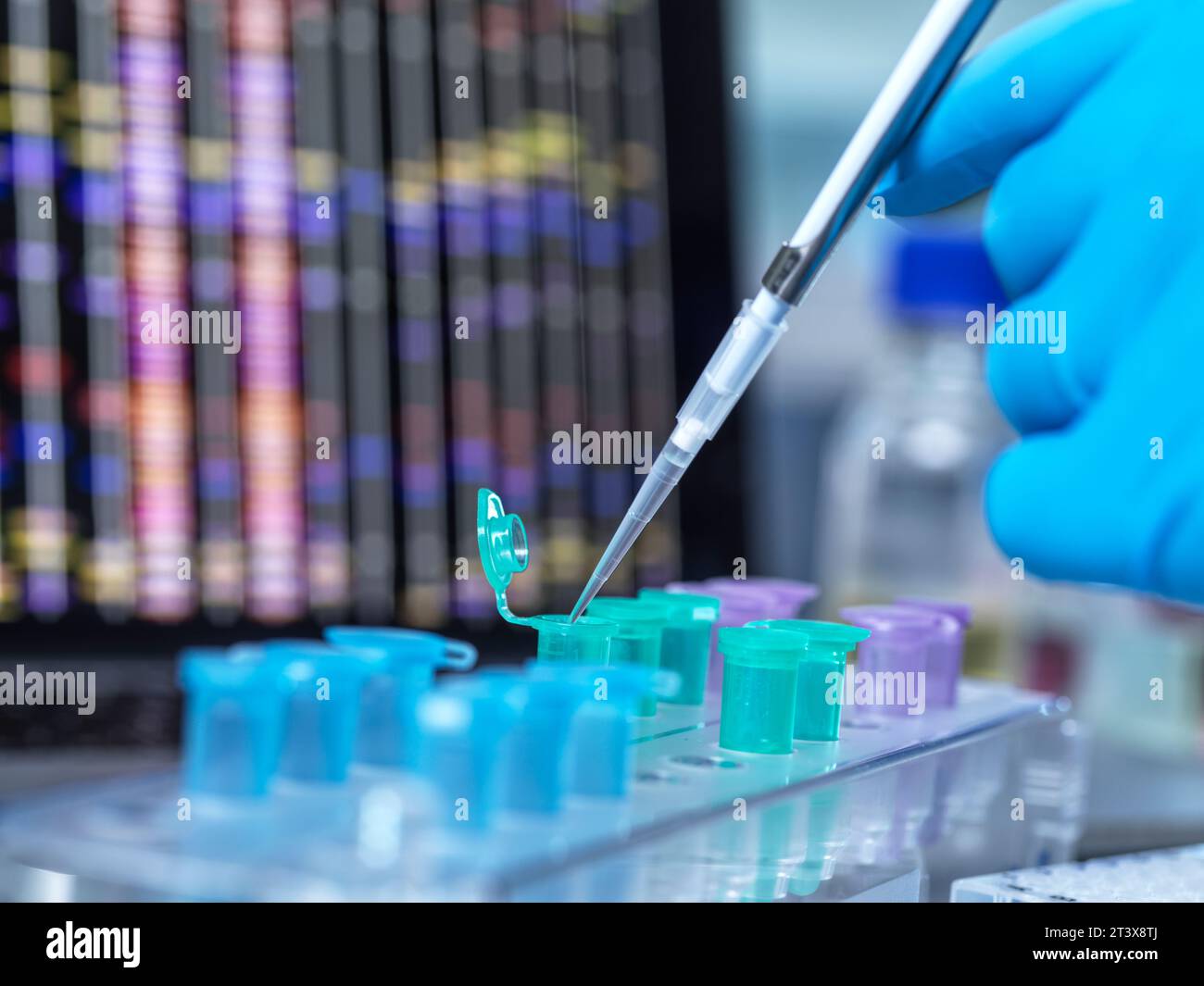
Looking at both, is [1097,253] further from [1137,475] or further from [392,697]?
[392,697]

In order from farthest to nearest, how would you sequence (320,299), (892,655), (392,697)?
(320,299)
(892,655)
(392,697)

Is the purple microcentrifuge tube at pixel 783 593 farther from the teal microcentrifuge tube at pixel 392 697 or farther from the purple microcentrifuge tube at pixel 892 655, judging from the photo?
the teal microcentrifuge tube at pixel 392 697

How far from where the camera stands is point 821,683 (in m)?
0.36

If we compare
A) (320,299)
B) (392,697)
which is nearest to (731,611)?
(392,697)

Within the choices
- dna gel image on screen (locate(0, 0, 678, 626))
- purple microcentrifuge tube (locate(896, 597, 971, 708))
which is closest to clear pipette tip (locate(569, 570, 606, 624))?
purple microcentrifuge tube (locate(896, 597, 971, 708))

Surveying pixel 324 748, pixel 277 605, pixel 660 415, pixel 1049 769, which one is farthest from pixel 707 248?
pixel 324 748

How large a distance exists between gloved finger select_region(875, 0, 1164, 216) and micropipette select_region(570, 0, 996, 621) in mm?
26

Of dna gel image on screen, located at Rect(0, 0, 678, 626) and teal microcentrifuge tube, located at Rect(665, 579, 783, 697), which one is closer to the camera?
teal microcentrifuge tube, located at Rect(665, 579, 783, 697)

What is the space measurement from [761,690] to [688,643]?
6 cm

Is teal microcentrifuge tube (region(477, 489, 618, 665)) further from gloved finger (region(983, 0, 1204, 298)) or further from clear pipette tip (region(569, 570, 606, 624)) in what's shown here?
gloved finger (region(983, 0, 1204, 298))

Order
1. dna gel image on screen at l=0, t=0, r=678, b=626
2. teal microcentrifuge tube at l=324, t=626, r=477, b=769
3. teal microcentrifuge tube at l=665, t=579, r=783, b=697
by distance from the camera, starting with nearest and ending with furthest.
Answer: teal microcentrifuge tube at l=324, t=626, r=477, b=769 < teal microcentrifuge tube at l=665, t=579, r=783, b=697 < dna gel image on screen at l=0, t=0, r=678, b=626

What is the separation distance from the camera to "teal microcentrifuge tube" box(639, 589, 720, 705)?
393mm

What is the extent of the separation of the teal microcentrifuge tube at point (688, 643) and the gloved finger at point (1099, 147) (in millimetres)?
144
